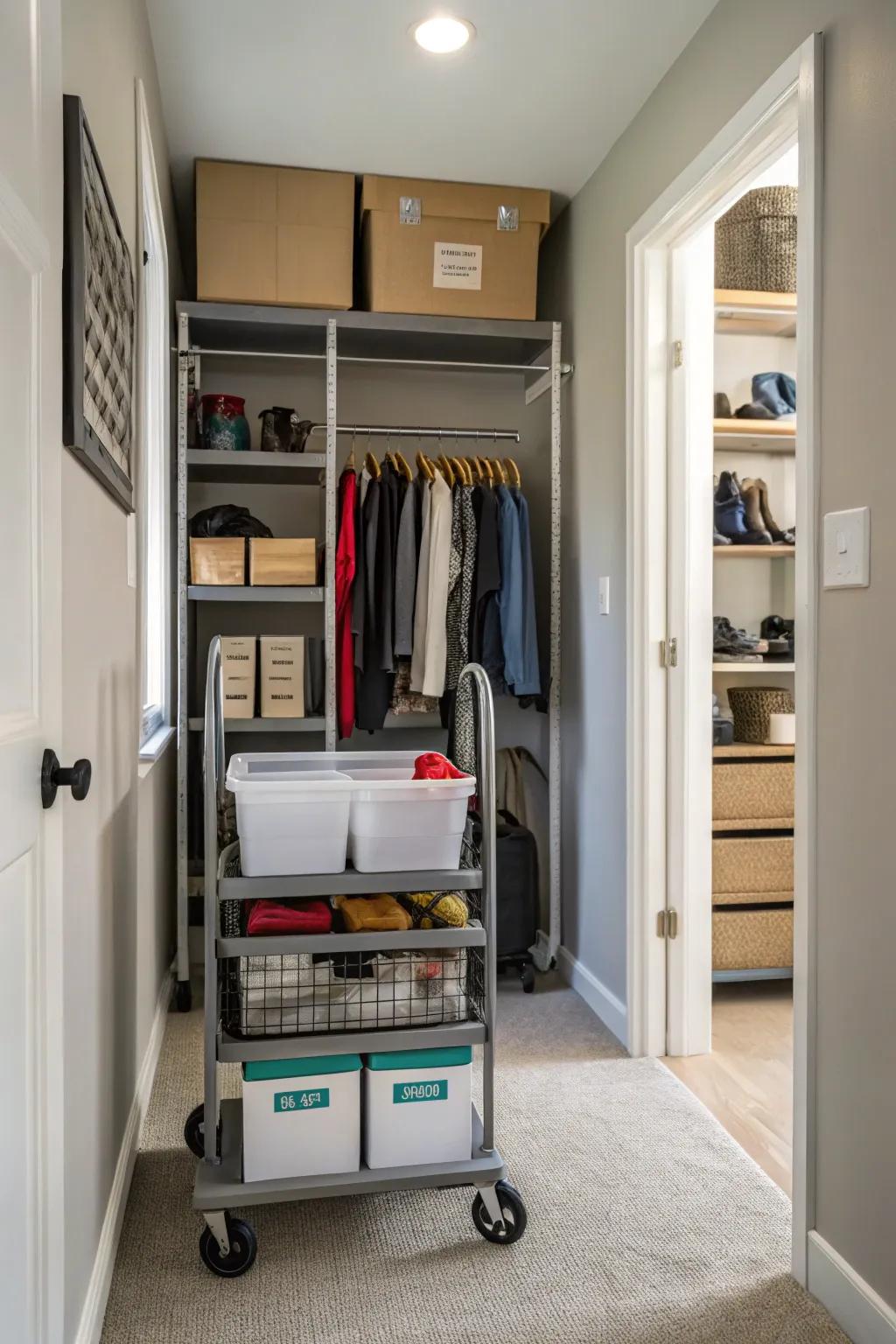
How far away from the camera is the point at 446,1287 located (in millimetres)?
1701

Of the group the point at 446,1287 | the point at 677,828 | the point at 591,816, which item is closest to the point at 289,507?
the point at 591,816

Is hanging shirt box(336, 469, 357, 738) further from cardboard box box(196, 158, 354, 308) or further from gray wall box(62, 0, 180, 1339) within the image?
gray wall box(62, 0, 180, 1339)

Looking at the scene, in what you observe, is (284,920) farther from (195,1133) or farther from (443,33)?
(443,33)

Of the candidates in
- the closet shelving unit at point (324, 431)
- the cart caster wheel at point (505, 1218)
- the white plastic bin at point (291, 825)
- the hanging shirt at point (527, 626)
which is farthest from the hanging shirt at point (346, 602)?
the cart caster wheel at point (505, 1218)

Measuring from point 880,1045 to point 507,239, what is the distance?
2595mm

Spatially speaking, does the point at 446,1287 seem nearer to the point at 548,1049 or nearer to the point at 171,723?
the point at 548,1049

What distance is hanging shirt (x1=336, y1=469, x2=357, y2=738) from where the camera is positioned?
3.12 meters

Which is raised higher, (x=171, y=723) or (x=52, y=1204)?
(x=171, y=723)

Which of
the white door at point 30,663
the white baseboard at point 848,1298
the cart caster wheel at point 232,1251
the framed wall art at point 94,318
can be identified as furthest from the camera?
the cart caster wheel at point 232,1251

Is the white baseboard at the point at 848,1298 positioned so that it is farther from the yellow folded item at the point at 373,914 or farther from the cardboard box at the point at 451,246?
the cardboard box at the point at 451,246

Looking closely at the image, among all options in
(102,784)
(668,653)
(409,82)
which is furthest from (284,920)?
(409,82)

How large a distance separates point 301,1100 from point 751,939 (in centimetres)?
175

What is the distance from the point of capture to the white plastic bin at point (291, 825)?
1714mm

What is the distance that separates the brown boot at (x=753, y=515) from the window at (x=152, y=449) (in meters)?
1.86
